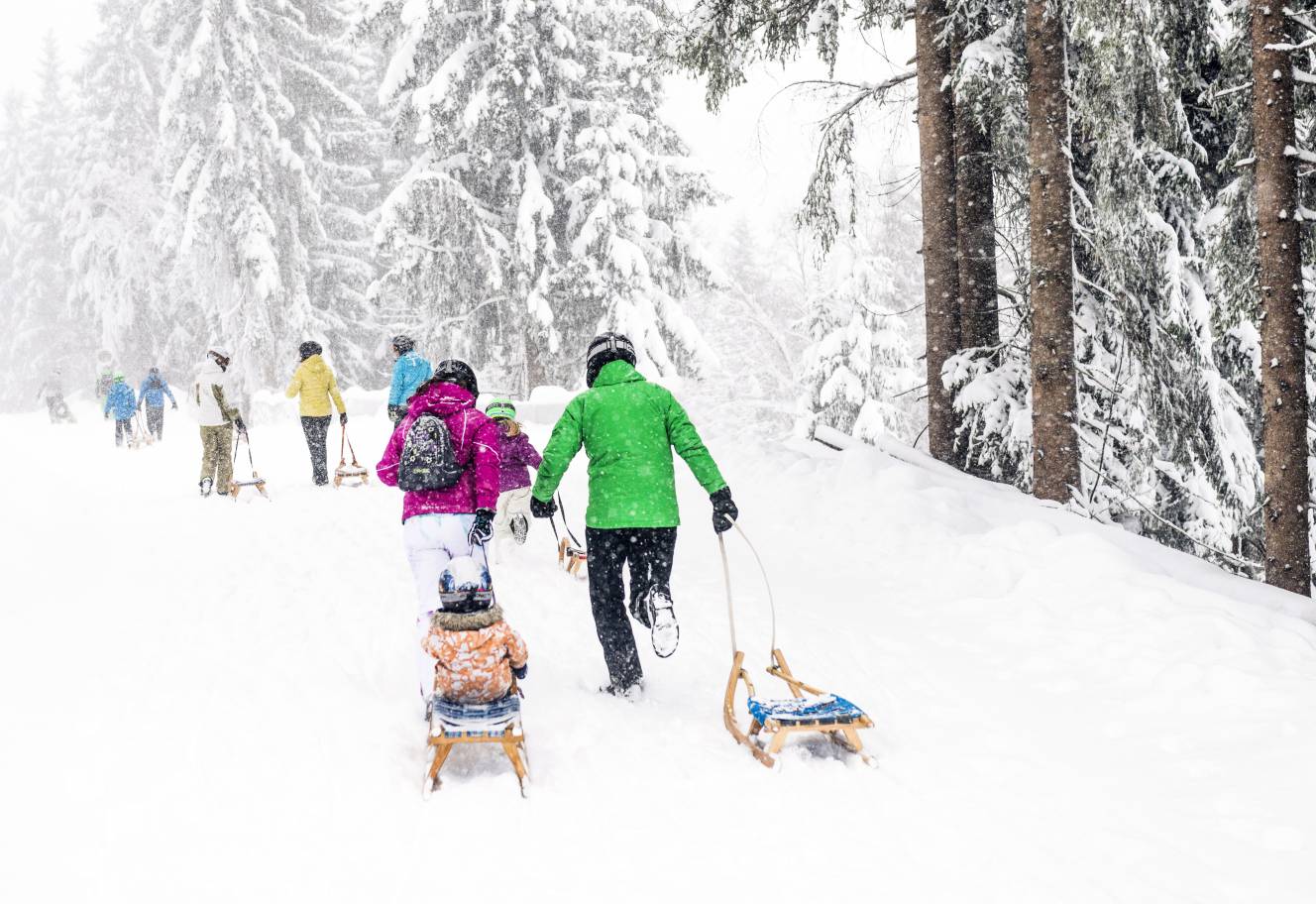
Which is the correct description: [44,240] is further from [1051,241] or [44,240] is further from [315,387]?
[1051,241]

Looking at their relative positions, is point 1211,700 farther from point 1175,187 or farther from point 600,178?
point 600,178

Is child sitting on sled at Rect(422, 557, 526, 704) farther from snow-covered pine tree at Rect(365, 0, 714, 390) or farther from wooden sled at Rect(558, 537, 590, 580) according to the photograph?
snow-covered pine tree at Rect(365, 0, 714, 390)

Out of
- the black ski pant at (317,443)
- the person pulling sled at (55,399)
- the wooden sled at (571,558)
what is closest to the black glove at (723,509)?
the wooden sled at (571,558)

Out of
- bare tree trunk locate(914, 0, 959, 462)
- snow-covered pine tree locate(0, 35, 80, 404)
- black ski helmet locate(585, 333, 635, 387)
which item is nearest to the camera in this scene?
black ski helmet locate(585, 333, 635, 387)

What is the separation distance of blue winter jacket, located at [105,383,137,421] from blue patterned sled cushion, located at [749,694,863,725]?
2139 cm

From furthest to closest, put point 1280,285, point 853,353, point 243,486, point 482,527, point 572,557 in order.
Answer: point 853,353
point 243,486
point 572,557
point 1280,285
point 482,527

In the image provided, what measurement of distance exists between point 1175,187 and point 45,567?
1190 cm

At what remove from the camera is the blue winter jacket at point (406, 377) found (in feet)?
37.3

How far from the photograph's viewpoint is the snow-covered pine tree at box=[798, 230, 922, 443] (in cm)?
2416

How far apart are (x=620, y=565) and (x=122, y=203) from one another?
1558 inches

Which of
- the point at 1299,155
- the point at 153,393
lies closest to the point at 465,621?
the point at 1299,155

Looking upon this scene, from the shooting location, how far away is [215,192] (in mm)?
26078

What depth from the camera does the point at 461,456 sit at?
4980mm

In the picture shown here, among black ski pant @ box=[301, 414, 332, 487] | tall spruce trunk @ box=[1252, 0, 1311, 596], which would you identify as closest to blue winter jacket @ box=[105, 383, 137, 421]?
black ski pant @ box=[301, 414, 332, 487]
